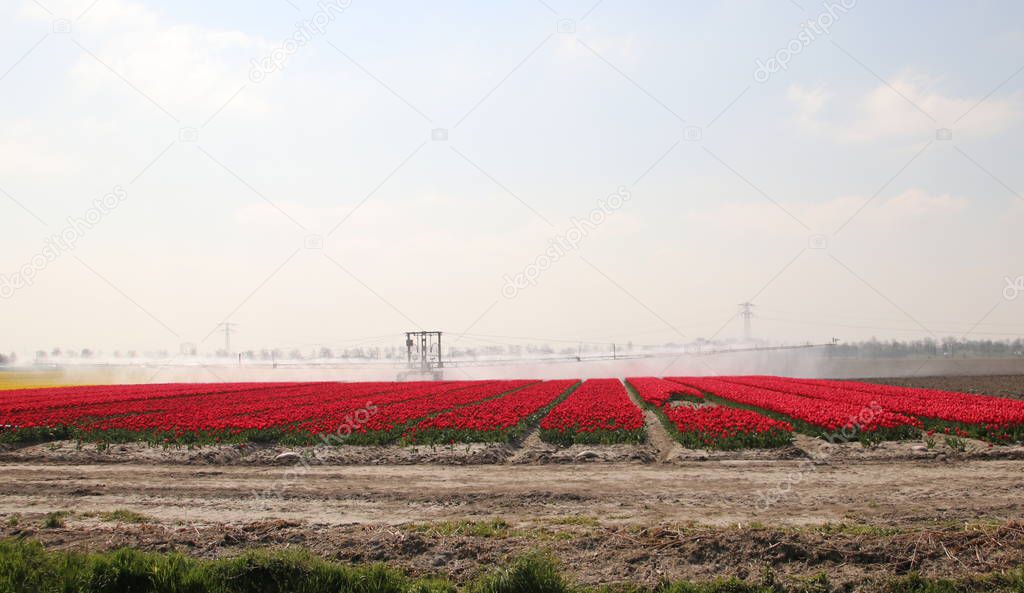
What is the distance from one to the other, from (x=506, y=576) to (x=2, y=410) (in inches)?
1074

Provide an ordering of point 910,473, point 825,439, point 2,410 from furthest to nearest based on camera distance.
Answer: point 2,410 → point 825,439 → point 910,473

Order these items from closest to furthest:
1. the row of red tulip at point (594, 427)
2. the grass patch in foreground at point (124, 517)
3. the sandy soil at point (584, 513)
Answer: the sandy soil at point (584, 513), the grass patch in foreground at point (124, 517), the row of red tulip at point (594, 427)

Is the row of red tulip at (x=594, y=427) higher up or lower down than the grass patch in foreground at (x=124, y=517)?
higher up

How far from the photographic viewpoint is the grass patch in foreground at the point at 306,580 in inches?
231

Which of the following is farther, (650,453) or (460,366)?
(460,366)

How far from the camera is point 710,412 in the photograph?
752 inches

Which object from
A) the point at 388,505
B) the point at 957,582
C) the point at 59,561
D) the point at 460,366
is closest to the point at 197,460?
the point at 388,505

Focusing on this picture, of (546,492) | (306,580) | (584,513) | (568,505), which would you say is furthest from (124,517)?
(584,513)

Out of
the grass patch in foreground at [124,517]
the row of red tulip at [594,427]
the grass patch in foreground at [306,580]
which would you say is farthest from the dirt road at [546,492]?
the grass patch in foreground at [306,580]

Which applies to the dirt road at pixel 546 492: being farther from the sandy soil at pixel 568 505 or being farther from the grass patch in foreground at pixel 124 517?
the grass patch in foreground at pixel 124 517

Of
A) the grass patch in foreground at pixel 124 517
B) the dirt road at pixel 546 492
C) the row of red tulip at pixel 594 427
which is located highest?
the row of red tulip at pixel 594 427

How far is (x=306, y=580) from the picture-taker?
20.3 ft

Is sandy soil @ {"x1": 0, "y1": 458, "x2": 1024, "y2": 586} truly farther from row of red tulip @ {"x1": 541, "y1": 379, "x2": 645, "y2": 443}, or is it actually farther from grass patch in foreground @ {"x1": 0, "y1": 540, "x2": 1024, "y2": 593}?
row of red tulip @ {"x1": 541, "y1": 379, "x2": 645, "y2": 443}

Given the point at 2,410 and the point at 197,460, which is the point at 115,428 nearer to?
the point at 197,460
